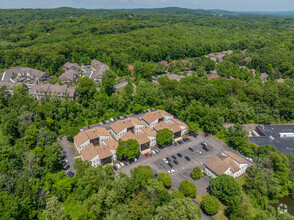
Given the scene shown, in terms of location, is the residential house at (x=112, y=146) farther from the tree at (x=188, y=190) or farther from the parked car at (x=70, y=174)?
the tree at (x=188, y=190)

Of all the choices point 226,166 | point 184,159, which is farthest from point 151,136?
point 226,166

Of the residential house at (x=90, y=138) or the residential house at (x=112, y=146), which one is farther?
the residential house at (x=90, y=138)

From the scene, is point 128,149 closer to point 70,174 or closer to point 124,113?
point 70,174

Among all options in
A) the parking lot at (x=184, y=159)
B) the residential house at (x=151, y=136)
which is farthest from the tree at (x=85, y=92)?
the parking lot at (x=184, y=159)

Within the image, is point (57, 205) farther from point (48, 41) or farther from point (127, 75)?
point (48, 41)

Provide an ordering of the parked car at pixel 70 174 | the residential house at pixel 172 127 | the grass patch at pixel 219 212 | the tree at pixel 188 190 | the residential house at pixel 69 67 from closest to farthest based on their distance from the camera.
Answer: the grass patch at pixel 219 212, the tree at pixel 188 190, the parked car at pixel 70 174, the residential house at pixel 172 127, the residential house at pixel 69 67

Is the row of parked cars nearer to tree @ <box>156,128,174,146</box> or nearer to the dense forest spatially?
tree @ <box>156,128,174,146</box>
